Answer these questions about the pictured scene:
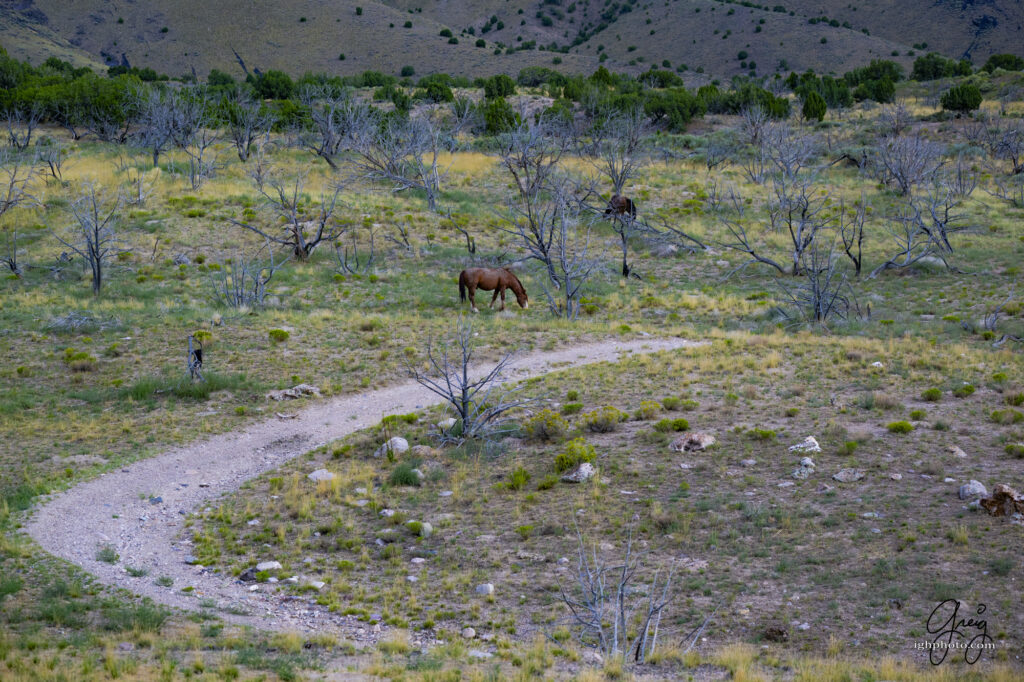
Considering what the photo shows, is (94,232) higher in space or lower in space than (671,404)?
higher

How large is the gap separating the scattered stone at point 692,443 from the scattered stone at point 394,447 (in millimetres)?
4540

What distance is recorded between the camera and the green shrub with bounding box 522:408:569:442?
545 inches

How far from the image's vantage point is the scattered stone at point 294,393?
16.4 m

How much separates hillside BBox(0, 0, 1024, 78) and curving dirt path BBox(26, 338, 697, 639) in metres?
63.6

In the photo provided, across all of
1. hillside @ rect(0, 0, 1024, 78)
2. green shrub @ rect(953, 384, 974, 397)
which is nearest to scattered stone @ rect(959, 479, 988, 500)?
green shrub @ rect(953, 384, 974, 397)

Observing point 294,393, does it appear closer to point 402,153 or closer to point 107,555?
point 107,555

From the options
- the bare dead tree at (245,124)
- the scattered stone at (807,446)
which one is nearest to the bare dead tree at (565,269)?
the scattered stone at (807,446)

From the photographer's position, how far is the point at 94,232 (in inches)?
938

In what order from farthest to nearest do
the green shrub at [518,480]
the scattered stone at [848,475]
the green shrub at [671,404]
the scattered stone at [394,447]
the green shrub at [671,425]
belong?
the green shrub at [671,404]
the scattered stone at [394,447]
the green shrub at [671,425]
the green shrub at [518,480]
the scattered stone at [848,475]

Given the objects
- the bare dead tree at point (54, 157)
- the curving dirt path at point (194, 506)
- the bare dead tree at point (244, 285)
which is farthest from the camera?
the bare dead tree at point (54, 157)

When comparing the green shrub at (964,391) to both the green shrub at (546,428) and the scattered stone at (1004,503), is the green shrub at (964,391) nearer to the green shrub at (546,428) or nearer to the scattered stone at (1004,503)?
the scattered stone at (1004,503)

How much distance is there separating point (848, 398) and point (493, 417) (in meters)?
6.42

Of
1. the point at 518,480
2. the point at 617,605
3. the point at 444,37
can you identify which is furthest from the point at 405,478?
the point at 444,37

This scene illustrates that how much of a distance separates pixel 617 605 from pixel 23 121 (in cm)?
4618
